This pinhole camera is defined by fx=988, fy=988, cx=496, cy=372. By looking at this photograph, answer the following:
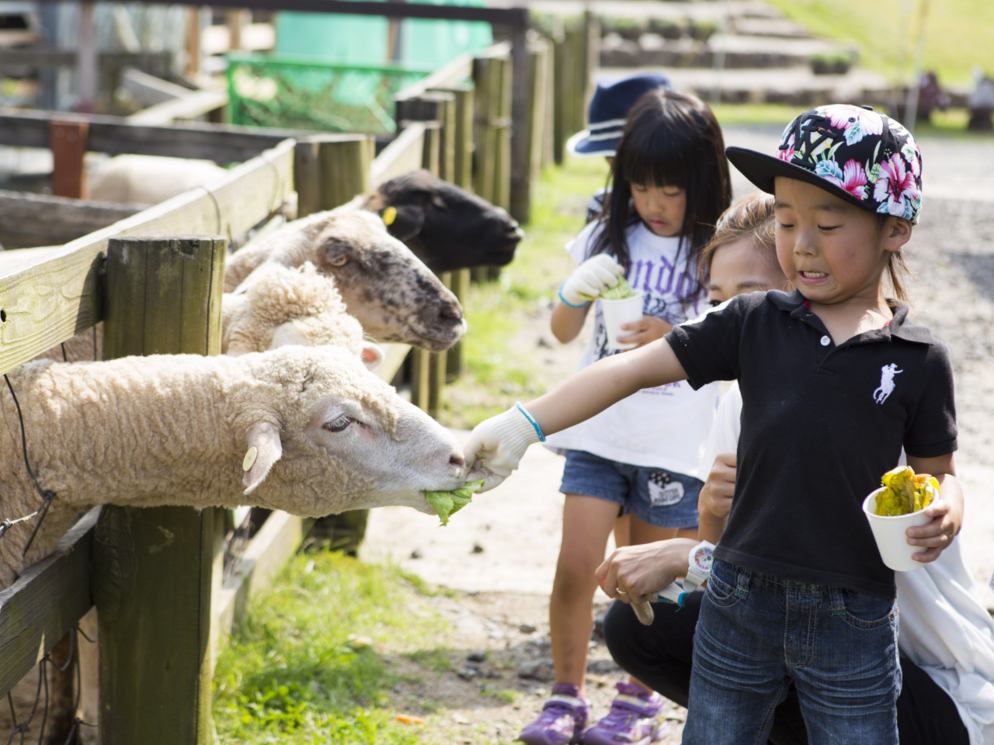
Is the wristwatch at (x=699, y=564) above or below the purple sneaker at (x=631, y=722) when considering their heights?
above

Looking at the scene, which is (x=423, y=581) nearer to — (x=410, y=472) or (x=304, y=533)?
(x=304, y=533)

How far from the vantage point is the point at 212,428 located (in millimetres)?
2027

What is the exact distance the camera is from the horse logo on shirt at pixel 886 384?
1.77m

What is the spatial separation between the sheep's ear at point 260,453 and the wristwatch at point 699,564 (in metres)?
0.88

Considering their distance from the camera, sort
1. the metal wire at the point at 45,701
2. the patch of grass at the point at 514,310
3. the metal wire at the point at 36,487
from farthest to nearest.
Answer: the patch of grass at the point at 514,310
the metal wire at the point at 45,701
the metal wire at the point at 36,487

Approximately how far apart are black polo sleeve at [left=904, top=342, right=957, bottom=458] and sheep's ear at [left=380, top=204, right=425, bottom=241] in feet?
6.96

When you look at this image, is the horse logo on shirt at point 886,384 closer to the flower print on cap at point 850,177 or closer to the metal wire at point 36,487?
the flower print on cap at point 850,177

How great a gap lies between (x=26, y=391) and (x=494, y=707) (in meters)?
1.81

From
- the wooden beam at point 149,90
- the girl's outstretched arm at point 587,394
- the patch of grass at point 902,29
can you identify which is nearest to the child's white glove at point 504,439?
the girl's outstretched arm at point 587,394

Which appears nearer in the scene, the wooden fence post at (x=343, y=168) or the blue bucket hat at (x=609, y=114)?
the blue bucket hat at (x=609, y=114)

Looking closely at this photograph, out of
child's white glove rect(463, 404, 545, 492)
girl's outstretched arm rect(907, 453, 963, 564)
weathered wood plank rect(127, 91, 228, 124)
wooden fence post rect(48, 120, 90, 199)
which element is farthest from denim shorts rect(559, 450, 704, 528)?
weathered wood plank rect(127, 91, 228, 124)

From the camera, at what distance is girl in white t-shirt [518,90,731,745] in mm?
2883

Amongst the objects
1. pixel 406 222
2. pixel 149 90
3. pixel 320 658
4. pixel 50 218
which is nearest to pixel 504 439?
pixel 320 658

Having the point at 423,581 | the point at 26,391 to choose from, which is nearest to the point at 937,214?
the point at 423,581
